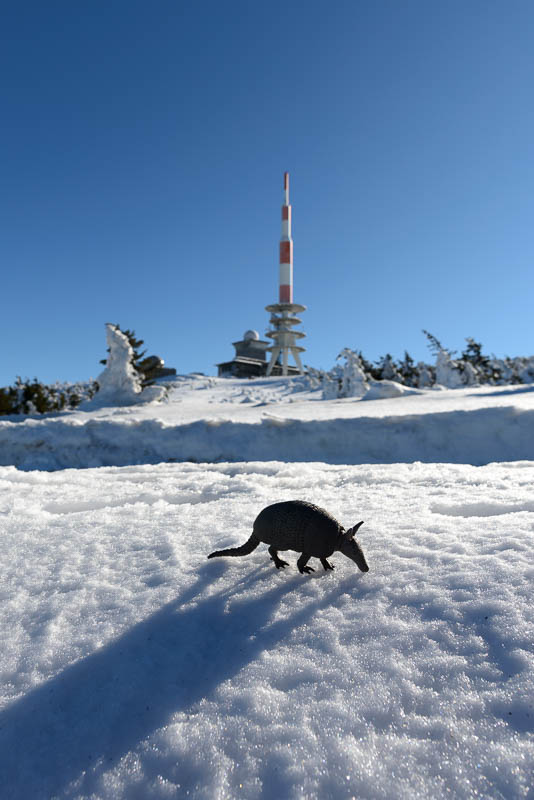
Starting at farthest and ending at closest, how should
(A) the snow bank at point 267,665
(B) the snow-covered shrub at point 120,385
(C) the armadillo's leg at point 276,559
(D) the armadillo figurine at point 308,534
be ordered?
(B) the snow-covered shrub at point 120,385, (C) the armadillo's leg at point 276,559, (D) the armadillo figurine at point 308,534, (A) the snow bank at point 267,665

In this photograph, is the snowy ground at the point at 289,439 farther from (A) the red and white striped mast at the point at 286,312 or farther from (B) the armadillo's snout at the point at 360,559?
(A) the red and white striped mast at the point at 286,312

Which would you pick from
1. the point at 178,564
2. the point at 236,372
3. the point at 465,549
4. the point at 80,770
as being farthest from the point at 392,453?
the point at 236,372

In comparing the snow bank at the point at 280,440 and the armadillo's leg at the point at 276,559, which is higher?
the snow bank at the point at 280,440

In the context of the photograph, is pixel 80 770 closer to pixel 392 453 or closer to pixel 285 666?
pixel 285 666

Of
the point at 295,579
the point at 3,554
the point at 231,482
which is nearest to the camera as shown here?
the point at 295,579

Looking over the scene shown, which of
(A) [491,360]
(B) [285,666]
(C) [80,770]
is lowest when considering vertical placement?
(C) [80,770]

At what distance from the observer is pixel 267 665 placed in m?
1.96

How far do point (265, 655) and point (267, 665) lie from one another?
66 millimetres

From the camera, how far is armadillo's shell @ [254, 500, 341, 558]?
2590 mm

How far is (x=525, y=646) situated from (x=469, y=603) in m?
0.35

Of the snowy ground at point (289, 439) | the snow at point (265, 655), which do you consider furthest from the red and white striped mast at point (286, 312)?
the snow at point (265, 655)

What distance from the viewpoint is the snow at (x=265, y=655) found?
1.50m

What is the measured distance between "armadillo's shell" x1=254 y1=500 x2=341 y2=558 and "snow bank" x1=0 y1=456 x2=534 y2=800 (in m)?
0.23

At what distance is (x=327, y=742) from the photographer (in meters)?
1.58
